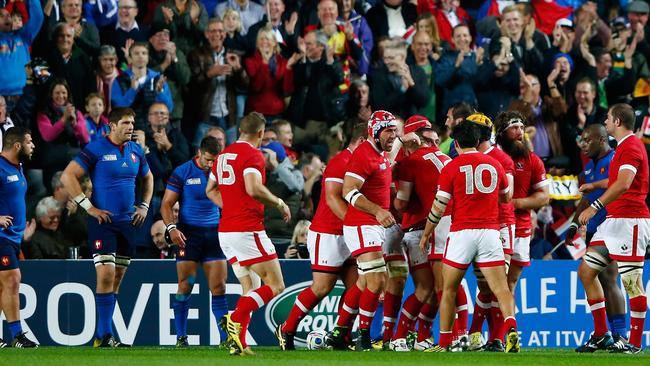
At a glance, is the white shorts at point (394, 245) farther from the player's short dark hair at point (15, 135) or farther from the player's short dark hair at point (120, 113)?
the player's short dark hair at point (15, 135)

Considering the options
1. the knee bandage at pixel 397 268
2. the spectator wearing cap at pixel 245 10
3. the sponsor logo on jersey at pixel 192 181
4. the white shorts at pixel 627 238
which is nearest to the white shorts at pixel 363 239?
the knee bandage at pixel 397 268

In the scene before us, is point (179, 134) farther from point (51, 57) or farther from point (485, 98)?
point (485, 98)

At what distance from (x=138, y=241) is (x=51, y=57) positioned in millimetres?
3086

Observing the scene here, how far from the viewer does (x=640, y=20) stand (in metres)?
22.6

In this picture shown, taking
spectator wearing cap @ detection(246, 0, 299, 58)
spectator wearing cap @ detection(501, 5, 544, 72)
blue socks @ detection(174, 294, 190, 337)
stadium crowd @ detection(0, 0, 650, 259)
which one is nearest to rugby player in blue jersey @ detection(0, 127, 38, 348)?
blue socks @ detection(174, 294, 190, 337)

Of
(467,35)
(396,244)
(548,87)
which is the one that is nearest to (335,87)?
(467,35)

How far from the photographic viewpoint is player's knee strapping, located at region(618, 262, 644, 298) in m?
14.2

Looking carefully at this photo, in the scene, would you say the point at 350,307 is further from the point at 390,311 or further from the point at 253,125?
the point at 253,125

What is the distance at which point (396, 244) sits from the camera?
14836 mm

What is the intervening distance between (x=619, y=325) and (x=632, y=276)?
930 mm

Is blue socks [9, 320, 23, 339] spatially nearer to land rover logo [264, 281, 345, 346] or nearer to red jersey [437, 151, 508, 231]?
land rover logo [264, 281, 345, 346]

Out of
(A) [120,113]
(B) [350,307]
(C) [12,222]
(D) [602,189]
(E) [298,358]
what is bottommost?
(E) [298,358]

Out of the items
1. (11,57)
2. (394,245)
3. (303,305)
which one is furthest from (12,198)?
(394,245)

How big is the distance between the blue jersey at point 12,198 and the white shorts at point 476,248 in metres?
5.01
